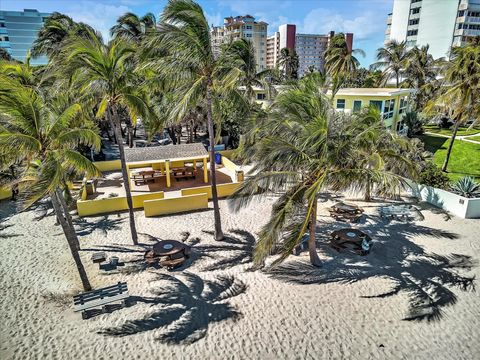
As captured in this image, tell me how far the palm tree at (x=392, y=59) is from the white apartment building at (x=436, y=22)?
2057 centimetres

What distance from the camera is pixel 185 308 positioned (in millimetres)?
10156

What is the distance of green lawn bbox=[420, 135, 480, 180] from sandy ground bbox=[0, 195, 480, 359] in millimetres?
10499

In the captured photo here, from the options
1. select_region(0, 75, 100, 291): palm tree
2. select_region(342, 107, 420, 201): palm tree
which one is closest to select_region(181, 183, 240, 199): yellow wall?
select_region(342, 107, 420, 201): palm tree

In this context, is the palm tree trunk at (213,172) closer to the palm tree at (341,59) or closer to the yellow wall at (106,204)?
the yellow wall at (106,204)

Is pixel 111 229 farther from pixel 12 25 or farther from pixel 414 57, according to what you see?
pixel 12 25

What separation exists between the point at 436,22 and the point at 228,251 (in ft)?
246

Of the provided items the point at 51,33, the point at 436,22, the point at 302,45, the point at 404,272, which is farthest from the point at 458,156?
the point at 302,45

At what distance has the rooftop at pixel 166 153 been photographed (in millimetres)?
20922

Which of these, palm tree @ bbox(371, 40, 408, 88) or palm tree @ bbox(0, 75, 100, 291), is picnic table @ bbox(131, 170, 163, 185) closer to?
palm tree @ bbox(0, 75, 100, 291)

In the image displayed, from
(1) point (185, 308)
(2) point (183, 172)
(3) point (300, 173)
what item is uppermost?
(3) point (300, 173)

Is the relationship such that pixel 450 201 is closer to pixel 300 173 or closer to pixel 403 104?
pixel 300 173

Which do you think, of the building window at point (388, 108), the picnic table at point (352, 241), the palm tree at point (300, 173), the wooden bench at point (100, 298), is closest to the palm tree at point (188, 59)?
the palm tree at point (300, 173)

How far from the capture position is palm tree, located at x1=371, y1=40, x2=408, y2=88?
41781 millimetres

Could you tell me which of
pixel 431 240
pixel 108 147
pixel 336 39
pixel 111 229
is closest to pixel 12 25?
pixel 108 147
